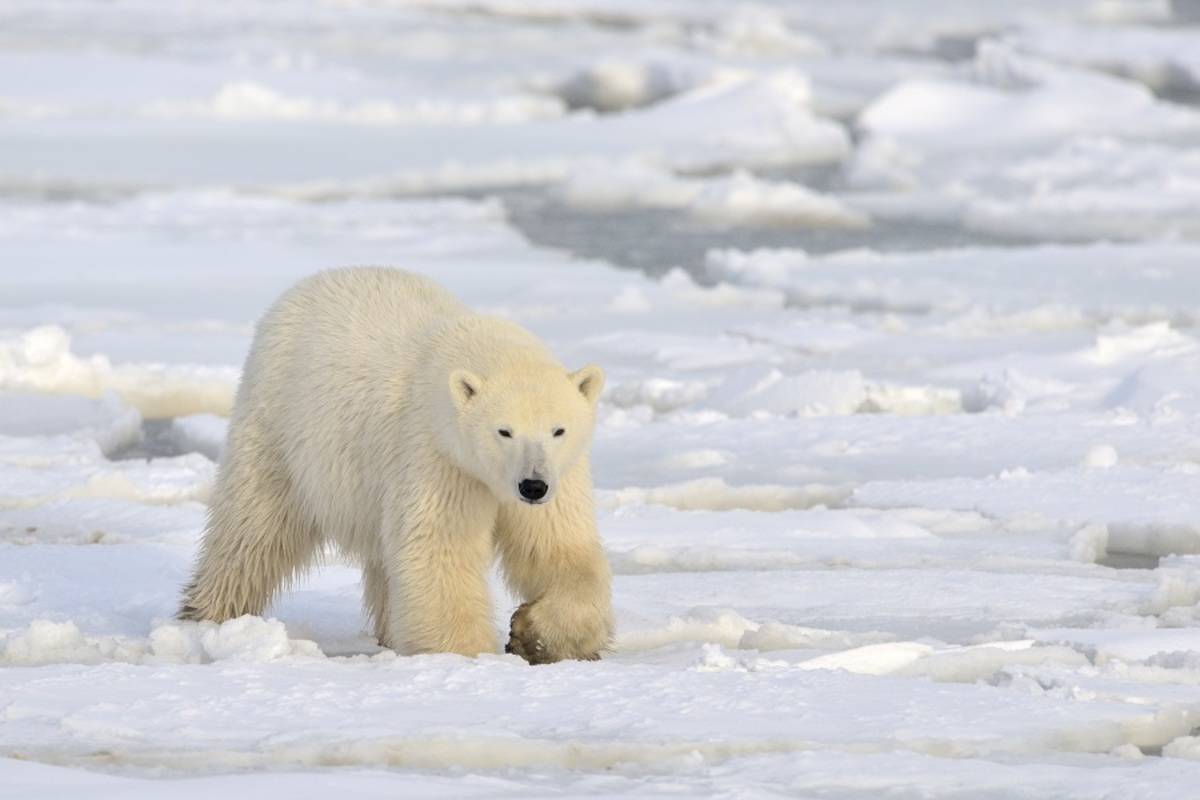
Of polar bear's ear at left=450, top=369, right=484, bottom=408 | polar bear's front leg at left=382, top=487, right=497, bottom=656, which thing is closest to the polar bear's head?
polar bear's ear at left=450, top=369, right=484, bottom=408

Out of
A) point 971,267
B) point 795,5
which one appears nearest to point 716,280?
point 971,267

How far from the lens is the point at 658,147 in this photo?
1267 cm

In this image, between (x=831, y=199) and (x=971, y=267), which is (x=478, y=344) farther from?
(x=831, y=199)

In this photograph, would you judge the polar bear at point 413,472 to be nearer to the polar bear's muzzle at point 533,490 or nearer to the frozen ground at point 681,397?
the polar bear's muzzle at point 533,490

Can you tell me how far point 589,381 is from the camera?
3.78 m

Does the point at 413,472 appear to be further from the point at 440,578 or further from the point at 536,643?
the point at 536,643

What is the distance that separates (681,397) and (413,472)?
2993 millimetres

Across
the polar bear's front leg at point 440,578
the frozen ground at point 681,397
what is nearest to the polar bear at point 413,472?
the polar bear's front leg at point 440,578

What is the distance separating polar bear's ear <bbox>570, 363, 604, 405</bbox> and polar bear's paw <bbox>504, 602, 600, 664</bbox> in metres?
0.44

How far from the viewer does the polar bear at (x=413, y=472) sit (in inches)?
144

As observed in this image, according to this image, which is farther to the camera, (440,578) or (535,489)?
(440,578)

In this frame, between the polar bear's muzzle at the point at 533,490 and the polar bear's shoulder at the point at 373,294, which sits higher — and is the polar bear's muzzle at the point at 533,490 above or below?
below

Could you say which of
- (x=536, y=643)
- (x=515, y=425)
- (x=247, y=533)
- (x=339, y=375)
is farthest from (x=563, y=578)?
(x=247, y=533)

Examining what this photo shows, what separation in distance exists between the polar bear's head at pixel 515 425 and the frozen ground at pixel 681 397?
38 centimetres
